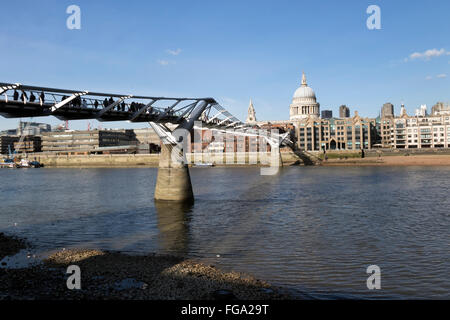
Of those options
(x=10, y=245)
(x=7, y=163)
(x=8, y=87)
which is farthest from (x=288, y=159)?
(x=7, y=163)

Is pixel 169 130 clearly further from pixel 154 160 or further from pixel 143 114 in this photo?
pixel 154 160

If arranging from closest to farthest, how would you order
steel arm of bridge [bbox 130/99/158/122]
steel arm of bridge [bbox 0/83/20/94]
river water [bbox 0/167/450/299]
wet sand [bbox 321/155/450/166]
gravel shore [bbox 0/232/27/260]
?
river water [bbox 0/167/450/299] → gravel shore [bbox 0/232/27/260] → steel arm of bridge [bbox 0/83/20/94] → steel arm of bridge [bbox 130/99/158/122] → wet sand [bbox 321/155/450/166]

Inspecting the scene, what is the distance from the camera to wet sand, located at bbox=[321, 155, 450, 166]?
10969 centimetres

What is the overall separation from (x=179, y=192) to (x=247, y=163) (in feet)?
314

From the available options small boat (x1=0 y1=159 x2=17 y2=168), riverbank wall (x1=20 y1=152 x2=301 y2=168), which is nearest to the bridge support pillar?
riverbank wall (x1=20 y1=152 x2=301 y2=168)

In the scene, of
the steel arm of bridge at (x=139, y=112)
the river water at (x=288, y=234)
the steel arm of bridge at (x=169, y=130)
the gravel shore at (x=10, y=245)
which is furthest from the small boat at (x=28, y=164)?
the gravel shore at (x=10, y=245)

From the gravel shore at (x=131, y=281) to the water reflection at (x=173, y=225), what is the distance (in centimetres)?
285

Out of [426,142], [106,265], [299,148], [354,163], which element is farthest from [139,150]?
[106,265]

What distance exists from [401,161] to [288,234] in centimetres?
10226

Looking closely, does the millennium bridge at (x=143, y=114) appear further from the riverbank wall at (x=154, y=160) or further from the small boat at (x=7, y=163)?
the small boat at (x=7, y=163)

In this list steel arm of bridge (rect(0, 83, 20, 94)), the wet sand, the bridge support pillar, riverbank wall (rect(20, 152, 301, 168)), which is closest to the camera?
steel arm of bridge (rect(0, 83, 20, 94))

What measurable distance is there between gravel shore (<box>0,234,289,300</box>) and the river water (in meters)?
1.56

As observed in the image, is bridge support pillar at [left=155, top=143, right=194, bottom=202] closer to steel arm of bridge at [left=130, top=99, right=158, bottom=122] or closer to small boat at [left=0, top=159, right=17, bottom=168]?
steel arm of bridge at [left=130, top=99, right=158, bottom=122]

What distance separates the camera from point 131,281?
13.6 meters
